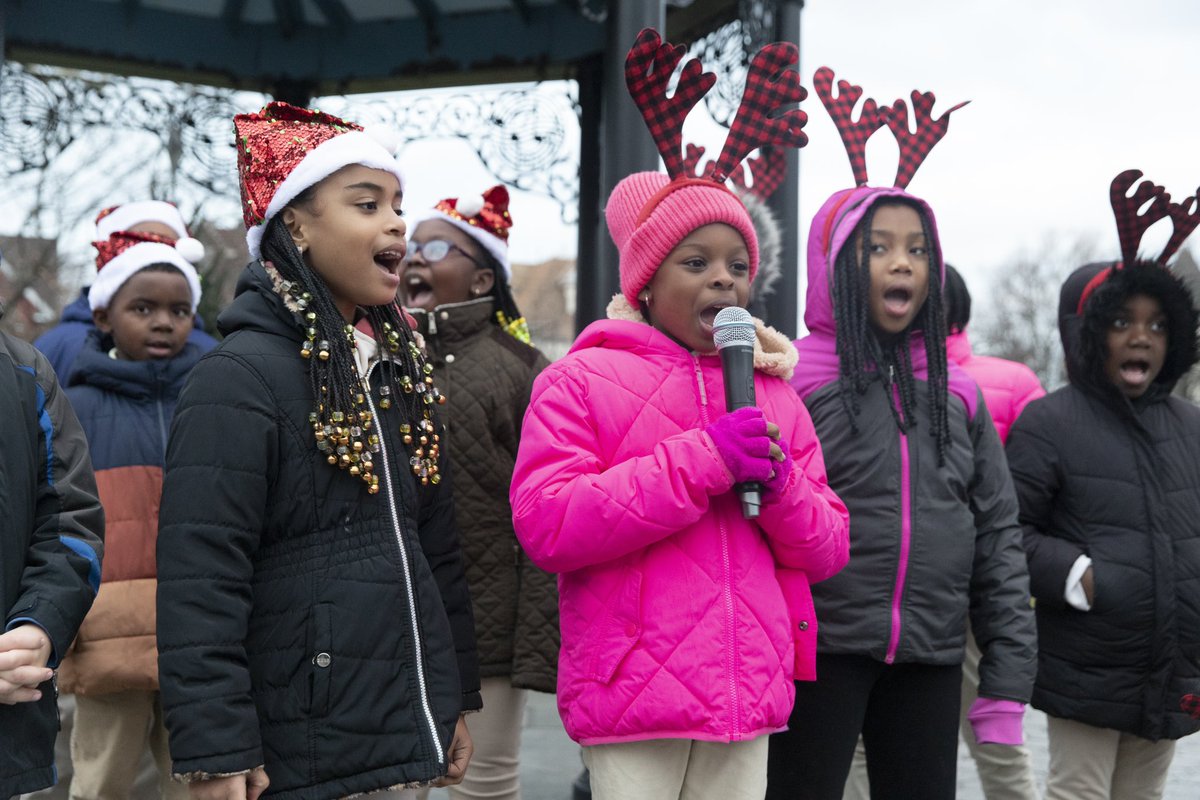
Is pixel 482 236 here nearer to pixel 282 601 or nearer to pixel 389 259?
pixel 389 259

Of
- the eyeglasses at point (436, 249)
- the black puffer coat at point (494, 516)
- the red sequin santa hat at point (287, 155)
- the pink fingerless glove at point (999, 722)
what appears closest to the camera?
the red sequin santa hat at point (287, 155)

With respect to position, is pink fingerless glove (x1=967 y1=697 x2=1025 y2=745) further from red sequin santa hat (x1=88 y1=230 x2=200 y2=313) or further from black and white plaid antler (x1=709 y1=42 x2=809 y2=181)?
red sequin santa hat (x1=88 y1=230 x2=200 y2=313)

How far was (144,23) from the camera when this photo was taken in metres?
6.88

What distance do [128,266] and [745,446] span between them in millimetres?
2560

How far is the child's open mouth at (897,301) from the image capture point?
3.36 metres

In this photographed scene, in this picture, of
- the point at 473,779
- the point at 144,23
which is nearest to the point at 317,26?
the point at 144,23

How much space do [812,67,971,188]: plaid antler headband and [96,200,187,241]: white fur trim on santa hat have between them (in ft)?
10.0

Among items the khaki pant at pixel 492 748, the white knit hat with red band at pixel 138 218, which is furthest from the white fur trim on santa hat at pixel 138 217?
the khaki pant at pixel 492 748

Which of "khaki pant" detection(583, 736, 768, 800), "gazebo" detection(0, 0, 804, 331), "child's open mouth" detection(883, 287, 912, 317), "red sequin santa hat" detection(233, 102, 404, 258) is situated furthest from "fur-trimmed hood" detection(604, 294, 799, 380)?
"gazebo" detection(0, 0, 804, 331)

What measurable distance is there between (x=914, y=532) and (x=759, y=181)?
2031mm

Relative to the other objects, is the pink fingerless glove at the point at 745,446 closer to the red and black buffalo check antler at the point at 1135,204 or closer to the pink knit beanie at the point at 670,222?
the pink knit beanie at the point at 670,222

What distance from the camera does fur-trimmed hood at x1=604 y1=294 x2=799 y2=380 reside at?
2.93 m

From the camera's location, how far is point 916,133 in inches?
140

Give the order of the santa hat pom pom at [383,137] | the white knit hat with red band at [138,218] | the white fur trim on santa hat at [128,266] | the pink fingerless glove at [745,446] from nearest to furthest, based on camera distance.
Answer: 1. the pink fingerless glove at [745,446]
2. the santa hat pom pom at [383,137]
3. the white fur trim on santa hat at [128,266]
4. the white knit hat with red band at [138,218]
